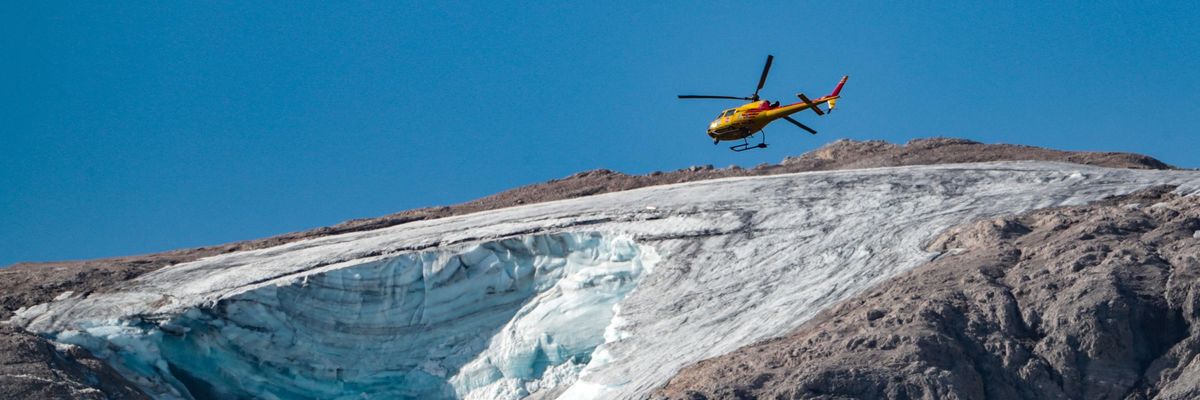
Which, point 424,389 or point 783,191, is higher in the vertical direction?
point 783,191

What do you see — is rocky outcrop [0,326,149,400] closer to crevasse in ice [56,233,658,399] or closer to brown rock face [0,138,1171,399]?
brown rock face [0,138,1171,399]

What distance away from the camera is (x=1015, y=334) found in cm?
3297

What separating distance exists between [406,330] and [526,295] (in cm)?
284

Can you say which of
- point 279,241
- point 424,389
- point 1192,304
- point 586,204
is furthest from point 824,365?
point 279,241

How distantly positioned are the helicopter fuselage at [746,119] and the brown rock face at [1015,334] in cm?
1135

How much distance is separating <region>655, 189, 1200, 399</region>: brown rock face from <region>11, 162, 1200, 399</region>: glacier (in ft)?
8.19

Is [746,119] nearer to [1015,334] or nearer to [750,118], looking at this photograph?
[750,118]

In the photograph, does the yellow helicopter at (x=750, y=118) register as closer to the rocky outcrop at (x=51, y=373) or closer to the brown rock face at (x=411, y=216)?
the brown rock face at (x=411, y=216)

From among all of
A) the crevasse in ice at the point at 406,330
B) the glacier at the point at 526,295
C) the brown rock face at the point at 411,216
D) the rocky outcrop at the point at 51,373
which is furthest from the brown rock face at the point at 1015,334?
the brown rock face at the point at 411,216

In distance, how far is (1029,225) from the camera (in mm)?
38969

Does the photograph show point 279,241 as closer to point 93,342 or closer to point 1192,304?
point 93,342

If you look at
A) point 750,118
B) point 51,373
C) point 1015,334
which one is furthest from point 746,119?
point 51,373

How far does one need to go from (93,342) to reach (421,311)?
7.25 metres

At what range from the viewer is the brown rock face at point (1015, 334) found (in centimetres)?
3147
